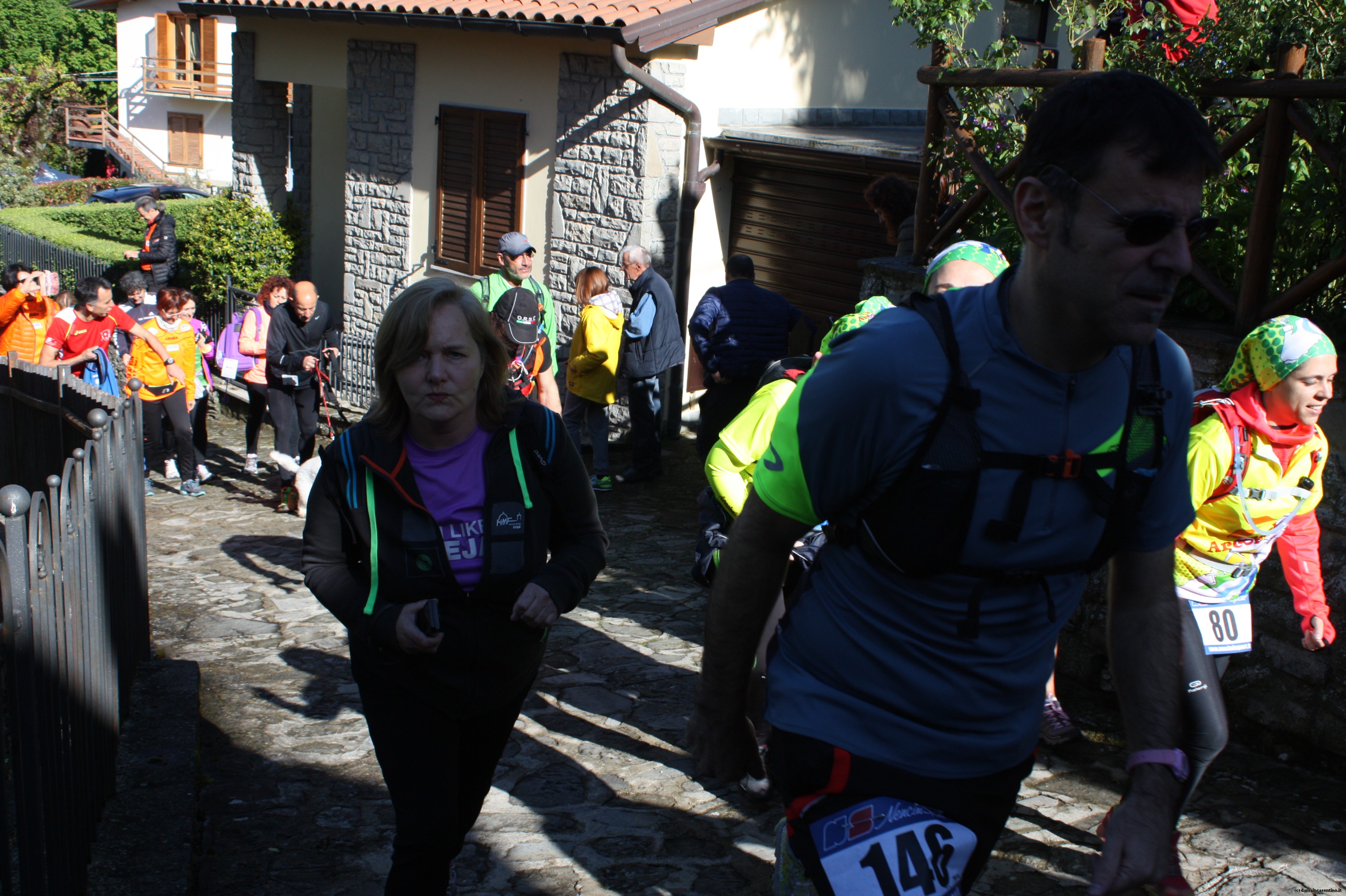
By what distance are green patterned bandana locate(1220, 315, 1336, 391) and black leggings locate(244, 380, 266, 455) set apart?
784 cm

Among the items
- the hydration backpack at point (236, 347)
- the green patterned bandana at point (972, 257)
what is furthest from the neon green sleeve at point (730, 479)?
the hydration backpack at point (236, 347)

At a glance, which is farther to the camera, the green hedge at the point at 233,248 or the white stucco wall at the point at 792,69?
the green hedge at the point at 233,248

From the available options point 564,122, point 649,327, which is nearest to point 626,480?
point 649,327

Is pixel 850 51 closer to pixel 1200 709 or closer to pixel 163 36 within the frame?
pixel 1200 709

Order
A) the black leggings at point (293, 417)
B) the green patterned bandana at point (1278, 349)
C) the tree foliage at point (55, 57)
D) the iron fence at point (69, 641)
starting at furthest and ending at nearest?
the tree foliage at point (55, 57) → the black leggings at point (293, 417) → the green patterned bandana at point (1278, 349) → the iron fence at point (69, 641)

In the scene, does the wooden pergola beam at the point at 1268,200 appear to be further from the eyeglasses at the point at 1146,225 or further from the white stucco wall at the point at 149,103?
the white stucco wall at the point at 149,103

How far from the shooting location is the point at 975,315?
1.87 meters

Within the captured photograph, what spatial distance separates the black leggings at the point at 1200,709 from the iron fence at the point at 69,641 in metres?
3.01

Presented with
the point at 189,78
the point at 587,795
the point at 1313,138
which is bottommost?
the point at 587,795

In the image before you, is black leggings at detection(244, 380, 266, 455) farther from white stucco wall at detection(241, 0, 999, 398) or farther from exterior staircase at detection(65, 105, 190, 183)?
exterior staircase at detection(65, 105, 190, 183)

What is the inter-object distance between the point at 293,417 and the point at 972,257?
22.5ft

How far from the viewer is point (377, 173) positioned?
13.5 m

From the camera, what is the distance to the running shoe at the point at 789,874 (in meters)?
1.98

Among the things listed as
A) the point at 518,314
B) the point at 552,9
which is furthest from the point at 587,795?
the point at 552,9
